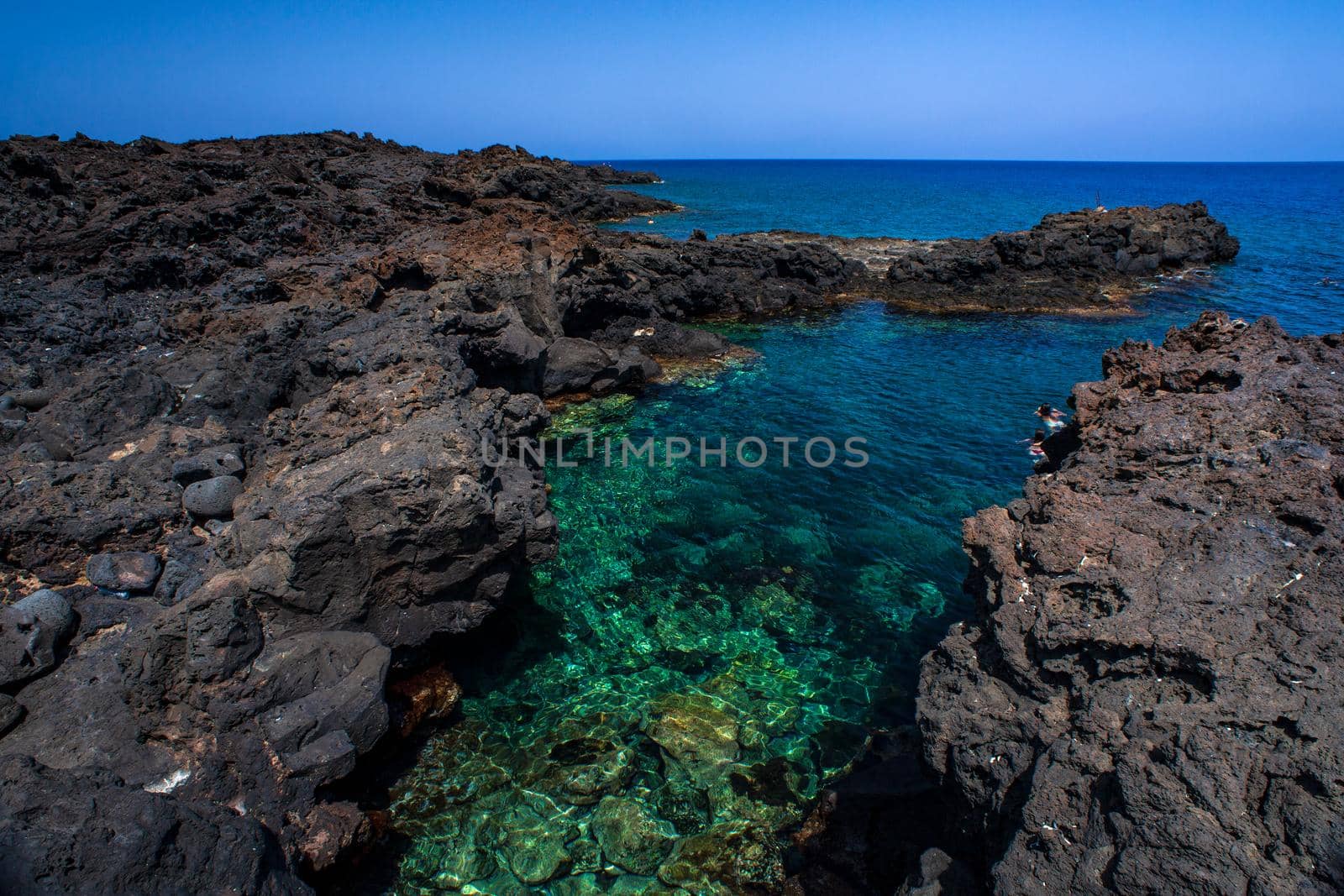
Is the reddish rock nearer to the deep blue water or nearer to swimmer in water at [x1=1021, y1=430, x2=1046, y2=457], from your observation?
swimmer in water at [x1=1021, y1=430, x2=1046, y2=457]

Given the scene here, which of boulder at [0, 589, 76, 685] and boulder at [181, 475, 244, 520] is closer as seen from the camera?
boulder at [0, 589, 76, 685]

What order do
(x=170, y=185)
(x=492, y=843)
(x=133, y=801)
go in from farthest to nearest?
(x=170, y=185) → (x=492, y=843) → (x=133, y=801)

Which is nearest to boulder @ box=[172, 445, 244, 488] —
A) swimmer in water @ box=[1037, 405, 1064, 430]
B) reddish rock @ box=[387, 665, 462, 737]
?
reddish rock @ box=[387, 665, 462, 737]

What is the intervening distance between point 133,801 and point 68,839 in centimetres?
42

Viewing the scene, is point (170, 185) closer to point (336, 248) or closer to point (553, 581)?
point (336, 248)

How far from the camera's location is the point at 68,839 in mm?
4129

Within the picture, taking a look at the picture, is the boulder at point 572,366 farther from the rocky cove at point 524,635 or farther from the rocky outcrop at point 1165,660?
the rocky outcrop at point 1165,660

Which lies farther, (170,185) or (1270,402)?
(170,185)

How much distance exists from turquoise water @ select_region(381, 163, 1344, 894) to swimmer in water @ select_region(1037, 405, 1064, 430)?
511 millimetres

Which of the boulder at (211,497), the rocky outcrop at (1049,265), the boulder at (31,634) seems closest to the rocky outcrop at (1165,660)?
the boulder at (31,634)

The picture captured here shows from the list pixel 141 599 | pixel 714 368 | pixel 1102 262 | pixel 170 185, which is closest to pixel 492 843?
pixel 141 599

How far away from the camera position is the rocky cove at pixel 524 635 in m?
4.26

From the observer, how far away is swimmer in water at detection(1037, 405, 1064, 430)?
17.5 m

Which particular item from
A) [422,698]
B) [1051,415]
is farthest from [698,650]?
[1051,415]
